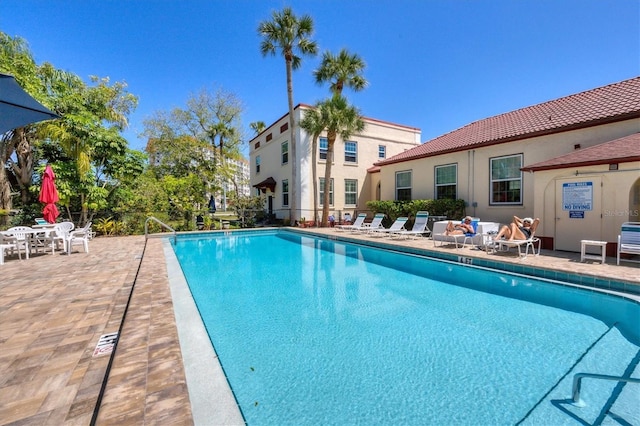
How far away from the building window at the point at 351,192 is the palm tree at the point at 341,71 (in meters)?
6.29

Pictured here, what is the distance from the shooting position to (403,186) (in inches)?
671

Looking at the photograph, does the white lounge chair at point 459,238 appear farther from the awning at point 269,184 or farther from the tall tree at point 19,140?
the tall tree at point 19,140

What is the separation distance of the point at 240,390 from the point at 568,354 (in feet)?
13.1

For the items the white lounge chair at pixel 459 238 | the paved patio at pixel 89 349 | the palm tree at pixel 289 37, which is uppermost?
the palm tree at pixel 289 37

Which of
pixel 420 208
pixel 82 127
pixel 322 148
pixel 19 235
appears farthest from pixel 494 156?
pixel 82 127

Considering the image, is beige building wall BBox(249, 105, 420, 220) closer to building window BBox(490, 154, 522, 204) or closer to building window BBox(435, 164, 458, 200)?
building window BBox(435, 164, 458, 200)

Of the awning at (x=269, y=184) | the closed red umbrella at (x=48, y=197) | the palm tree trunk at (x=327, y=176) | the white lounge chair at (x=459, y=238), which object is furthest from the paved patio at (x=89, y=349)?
the awning at (x=269, y=184)

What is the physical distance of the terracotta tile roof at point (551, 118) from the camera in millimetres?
9781

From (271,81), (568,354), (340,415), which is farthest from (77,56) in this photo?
(568,354)

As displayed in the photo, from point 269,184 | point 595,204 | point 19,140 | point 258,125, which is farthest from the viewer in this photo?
point 258,125

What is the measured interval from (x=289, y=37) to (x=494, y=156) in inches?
517

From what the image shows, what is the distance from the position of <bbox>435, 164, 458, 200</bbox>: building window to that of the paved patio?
8305 millimetres

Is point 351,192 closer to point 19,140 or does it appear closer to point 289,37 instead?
point 289,37

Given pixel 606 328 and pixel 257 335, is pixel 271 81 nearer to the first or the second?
pixel 257 335
